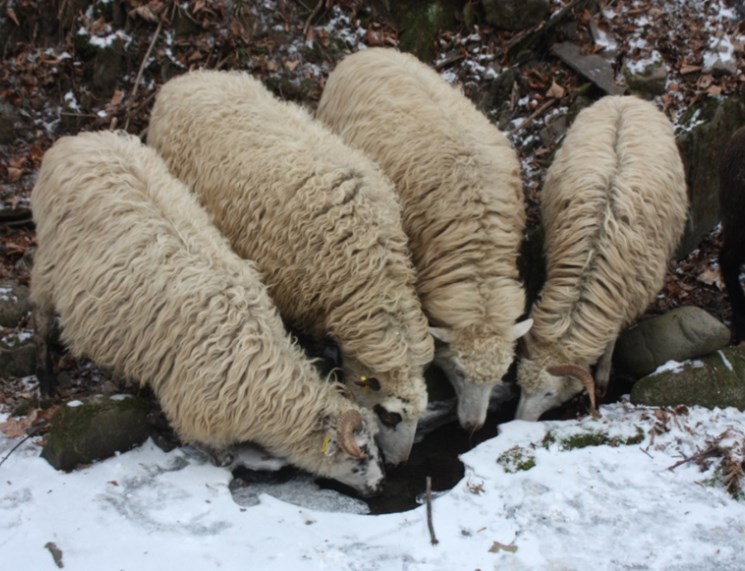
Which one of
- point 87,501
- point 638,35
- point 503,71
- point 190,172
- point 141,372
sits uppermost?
point 638,35

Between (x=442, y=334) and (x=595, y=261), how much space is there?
1.25m

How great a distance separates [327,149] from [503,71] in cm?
327

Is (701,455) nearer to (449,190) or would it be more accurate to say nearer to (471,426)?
(471,426)

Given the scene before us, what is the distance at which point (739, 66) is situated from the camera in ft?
26.7

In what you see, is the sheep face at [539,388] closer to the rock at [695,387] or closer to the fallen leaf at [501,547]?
the rock at [695,387]

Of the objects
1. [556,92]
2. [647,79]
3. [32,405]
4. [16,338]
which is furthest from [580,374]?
[16,338]

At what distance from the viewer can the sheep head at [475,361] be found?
5438 millimetres

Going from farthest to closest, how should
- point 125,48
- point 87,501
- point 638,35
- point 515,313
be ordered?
point 638,35 → point 125,48 → point 515,313 → point 87,501

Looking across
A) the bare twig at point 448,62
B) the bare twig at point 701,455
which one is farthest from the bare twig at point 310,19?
the bare twig at point 701,455

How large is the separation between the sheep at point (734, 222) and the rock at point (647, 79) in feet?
5.85

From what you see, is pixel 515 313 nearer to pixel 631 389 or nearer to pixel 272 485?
pixel 631 389

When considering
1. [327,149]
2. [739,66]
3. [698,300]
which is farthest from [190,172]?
[739,66]

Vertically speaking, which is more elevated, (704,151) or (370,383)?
(704,151)

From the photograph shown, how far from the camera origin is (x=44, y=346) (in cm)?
575
